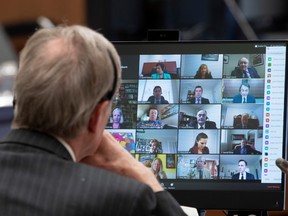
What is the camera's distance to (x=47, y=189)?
5.28 ft

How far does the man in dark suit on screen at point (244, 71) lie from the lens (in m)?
2.21

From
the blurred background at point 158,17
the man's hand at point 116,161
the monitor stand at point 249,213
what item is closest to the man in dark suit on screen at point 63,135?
the man's hand at point 116,161

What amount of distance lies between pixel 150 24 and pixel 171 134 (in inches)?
173

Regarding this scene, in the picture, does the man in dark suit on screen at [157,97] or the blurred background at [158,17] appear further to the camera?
the blurred background at [158,17]

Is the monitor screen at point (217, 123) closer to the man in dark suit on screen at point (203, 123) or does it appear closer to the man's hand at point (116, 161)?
the man in dark suit on screen at point (203, 123)

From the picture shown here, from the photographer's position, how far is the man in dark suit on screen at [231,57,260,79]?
2.21 m

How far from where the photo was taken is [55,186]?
161 cm

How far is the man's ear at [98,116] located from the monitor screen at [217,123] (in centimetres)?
51

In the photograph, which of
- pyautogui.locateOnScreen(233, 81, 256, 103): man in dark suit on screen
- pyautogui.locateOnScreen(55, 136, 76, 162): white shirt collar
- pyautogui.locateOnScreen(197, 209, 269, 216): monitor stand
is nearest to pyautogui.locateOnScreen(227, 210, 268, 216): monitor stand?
pyautogui.locateOnScreen(197, 209, 269, 216): monitor stand

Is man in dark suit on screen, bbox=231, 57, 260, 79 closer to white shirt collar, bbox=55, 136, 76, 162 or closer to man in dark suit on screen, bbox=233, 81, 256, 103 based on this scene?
man in dark suit on screen, bbox=233, 81, 256, 103

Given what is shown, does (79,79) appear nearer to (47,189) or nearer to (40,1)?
(47,189)

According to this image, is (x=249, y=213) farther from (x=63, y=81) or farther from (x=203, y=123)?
(x=63, y=81)

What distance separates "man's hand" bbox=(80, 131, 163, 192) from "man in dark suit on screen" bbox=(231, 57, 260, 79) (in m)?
0.44

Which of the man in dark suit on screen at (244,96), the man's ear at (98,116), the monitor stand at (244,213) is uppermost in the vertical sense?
the man in dark suit on screen at (244,96)
